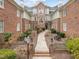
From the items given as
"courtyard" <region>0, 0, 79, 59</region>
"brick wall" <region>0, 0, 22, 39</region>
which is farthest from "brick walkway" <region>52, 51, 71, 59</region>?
"brick wall" <region>0, 0, 22, 39</region>

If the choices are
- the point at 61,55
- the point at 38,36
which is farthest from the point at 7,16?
the point at 61,55

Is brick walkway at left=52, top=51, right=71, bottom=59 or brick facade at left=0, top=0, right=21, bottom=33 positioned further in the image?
brick facade at left=0, top=0, right=21, bottom=33

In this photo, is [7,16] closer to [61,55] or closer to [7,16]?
[7,16]

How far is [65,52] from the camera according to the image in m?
13.6

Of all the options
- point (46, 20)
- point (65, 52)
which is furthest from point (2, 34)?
point (46, 20)

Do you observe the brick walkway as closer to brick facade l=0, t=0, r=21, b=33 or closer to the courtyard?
the courtyard

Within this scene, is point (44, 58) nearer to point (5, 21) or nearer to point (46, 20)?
point (5, 21)

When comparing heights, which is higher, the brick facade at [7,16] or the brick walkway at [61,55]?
the brick facade at [7,16]

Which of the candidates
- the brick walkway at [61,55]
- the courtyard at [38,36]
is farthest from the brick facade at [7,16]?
the brick walkway at [61,55]

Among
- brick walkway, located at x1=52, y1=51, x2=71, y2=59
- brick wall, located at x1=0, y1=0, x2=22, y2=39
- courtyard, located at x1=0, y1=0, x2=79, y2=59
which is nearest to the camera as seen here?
brick walkway, located at x1=52, y1=51, x2=71, y2=59

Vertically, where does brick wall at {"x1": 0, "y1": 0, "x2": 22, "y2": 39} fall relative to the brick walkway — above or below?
above

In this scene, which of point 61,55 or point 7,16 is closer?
point 61,55

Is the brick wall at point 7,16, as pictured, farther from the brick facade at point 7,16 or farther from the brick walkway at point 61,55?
the brick walkway at point 61,55

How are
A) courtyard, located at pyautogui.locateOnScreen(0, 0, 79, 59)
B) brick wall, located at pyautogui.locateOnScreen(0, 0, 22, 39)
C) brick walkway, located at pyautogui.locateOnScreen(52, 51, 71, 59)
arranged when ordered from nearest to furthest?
brick walkway, located at pyautogui.locateOnScreen(52, 51, 71, 59) < courtyard, located at pyautogui.locateOnScreen(0, 0, 79, 59) < brick wall, located at pyautogui.locateOnScreen(0, 0, 22, 39)
